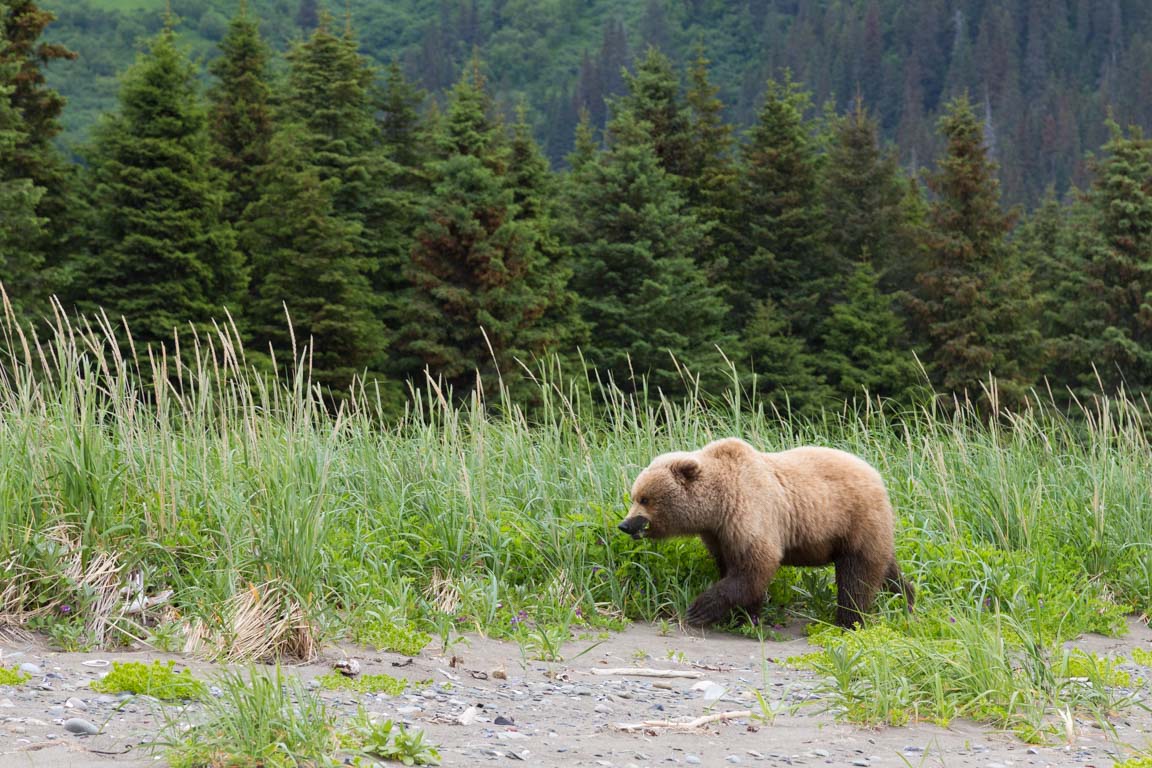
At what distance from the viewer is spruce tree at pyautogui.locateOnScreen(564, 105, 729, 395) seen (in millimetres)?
33562

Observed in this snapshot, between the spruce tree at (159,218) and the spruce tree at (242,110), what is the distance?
5922 millimetres

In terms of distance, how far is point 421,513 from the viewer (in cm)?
686

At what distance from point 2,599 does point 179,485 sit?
1.03m

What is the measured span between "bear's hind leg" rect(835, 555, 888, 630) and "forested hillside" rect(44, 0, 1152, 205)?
10727 cm

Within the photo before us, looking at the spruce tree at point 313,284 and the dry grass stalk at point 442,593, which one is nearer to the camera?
the dry grass stalk at point 442,593

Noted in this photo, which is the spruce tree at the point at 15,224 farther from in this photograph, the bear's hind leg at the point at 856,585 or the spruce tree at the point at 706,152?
the spruce tree at the point at 706,152

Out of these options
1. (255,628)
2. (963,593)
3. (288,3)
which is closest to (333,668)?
(255,628)

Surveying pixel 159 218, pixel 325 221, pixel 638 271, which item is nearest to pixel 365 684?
pixel 159 218

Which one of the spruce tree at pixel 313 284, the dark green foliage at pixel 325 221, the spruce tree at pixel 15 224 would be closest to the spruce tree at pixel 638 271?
the dark green foliage at pixel 325 221

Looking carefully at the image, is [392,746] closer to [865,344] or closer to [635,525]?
[635,525]

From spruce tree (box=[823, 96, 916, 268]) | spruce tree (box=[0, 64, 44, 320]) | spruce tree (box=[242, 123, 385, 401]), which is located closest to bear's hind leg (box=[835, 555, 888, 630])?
spruce tree (box=[0, 64, 44, 320])

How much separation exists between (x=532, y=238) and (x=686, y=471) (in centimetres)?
2603

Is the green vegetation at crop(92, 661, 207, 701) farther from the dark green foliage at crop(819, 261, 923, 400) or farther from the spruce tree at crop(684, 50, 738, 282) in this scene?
the spruce tree at crop(684, 50, 738, 282)

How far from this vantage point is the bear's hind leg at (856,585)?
20.6 ft
